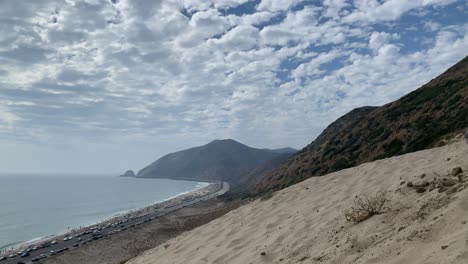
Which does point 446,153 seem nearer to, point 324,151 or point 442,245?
point 442,245

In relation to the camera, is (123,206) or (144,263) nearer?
(144,263)

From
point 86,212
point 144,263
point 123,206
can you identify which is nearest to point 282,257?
point 144,263

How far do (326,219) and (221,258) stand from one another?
2.59 metres

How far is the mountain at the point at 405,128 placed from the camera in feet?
115

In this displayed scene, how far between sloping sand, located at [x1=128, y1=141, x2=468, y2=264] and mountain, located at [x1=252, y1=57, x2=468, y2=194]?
18998 millimetres

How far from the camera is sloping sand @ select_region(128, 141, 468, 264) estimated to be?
17.3ft

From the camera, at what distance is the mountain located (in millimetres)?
35062

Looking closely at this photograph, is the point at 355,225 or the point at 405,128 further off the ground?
the point at 405,128

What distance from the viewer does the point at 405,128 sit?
42.9 meters

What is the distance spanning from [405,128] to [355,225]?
3969 centimetres

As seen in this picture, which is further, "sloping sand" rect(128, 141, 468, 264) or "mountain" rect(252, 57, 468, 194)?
"mountain" rect(252, 57, 468, 194)

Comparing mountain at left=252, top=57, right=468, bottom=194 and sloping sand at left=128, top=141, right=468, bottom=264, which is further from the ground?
mountain at left=252, top=57, right=468, bottom=194

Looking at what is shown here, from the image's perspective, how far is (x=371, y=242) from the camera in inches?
237

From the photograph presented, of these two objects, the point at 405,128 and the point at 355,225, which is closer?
the point at 355,225
